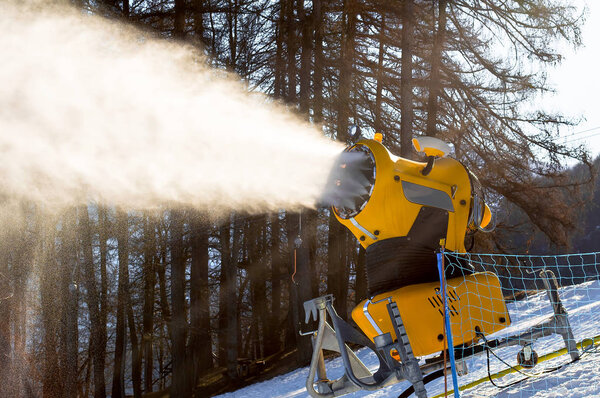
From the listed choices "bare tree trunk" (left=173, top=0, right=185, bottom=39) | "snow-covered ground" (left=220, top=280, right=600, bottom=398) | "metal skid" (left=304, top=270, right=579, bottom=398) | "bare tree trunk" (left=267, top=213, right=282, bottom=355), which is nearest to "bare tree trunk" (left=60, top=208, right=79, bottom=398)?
"snow-covered ground" (left=220, top=280, right=600, bottom=398)

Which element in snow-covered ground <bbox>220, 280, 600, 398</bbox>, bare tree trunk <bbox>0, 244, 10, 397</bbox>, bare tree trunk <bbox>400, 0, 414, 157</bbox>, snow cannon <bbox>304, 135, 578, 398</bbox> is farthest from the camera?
bare tree trunk <bbox>400, 0, 414, 157</bbox>

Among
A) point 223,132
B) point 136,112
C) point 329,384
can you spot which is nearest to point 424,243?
point 329,384

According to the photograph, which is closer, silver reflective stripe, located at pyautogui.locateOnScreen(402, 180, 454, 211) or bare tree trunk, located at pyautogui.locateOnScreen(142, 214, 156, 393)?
silver reflective stripe, located at pyautogui.locateOnScreen(402, 180, 454, 211)

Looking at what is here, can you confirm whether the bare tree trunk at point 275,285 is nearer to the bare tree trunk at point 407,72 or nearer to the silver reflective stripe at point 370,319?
the bare tree trunk at point 407,72

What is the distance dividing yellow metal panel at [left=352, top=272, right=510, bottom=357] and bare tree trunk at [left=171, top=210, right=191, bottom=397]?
10726 millimetres

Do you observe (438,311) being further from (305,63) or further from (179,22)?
(179,22)

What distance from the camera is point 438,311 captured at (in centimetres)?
351

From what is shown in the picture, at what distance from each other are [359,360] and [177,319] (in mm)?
11104

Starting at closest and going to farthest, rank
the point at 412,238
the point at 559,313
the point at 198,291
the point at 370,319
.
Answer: the point at 370,319
the point at 412,238
the point at 559,313
the point at 198,291

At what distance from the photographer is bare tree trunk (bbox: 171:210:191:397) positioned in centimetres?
1373

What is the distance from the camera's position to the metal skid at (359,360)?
130 inches

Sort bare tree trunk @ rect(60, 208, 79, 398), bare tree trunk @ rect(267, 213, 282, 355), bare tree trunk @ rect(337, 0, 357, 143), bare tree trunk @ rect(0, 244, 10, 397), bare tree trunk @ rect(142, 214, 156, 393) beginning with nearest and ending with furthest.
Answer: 1. bare tree trunk @ rect(0, 244, 10, 397)
2. bare tree trunk @ rect(60, 208, 79, 398)
3. bare tree trunk @ rect(337, 0, 357, 143)
4. bare tree trunk @ rect(142, 214, 156, 393)
5. bare tree trunk @ rect(267, 213, 282, 355)

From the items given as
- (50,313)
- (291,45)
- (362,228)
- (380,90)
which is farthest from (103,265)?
(362,228)

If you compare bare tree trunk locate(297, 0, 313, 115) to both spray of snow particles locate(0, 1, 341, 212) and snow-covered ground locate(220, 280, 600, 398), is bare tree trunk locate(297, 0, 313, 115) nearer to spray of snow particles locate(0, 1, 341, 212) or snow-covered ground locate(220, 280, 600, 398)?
spray of snow particles locate(0, 1, 341, 212)
